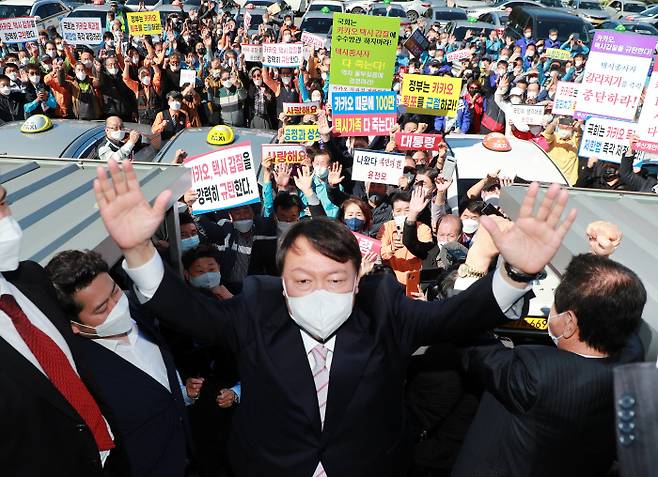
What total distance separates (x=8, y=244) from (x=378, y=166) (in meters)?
4.20

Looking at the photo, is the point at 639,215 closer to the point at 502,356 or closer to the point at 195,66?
the point at 502,356

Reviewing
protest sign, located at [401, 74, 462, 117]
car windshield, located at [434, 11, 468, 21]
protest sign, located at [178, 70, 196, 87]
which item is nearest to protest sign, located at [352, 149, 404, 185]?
protest sign, located at [401, 74, 462, 117]

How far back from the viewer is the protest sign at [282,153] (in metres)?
5.61

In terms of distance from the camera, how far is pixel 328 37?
1578 centimetres

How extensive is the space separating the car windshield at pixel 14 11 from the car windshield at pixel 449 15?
13030 mm

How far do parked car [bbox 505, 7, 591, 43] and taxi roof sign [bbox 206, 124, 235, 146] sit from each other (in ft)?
45.9

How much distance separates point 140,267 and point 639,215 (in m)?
2.78

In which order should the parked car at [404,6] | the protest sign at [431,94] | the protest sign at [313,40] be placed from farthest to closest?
the parked car at [404,6] → the protest sign at [313,40] → the protest sign at [431,94]

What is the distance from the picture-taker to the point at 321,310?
6.46 feet

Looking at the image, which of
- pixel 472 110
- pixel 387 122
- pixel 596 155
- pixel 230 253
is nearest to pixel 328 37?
pixel 472 110

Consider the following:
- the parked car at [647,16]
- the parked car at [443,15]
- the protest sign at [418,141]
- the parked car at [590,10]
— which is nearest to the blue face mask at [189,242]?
the protest sign at [418,141]

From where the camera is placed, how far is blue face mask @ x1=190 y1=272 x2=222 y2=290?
359 centimetres

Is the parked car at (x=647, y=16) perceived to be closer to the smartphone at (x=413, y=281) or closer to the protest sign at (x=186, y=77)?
the protest sign at (x=186, y=77)

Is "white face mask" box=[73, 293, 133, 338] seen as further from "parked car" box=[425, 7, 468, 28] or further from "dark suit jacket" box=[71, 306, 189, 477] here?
"parked car" box=[425, 7, 468, 28]
